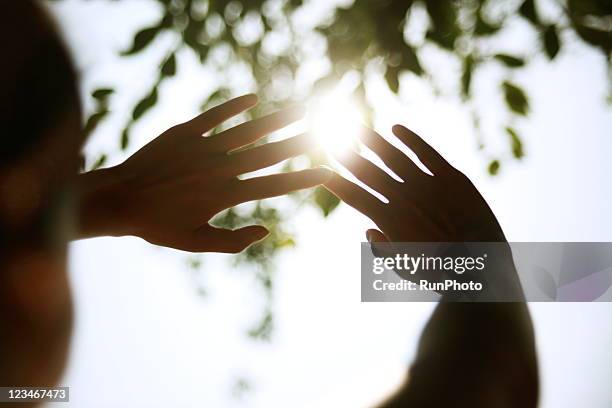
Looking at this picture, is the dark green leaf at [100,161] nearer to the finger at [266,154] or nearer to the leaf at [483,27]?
the finger at [266,154]

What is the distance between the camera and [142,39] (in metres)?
1.48

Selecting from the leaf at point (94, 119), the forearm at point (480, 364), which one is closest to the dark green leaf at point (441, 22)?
the forearm at point (480, 364)

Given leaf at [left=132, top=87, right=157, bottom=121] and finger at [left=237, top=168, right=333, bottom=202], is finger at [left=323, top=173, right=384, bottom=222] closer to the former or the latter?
finger at [left=237, top=168, right=333, bottom=202]

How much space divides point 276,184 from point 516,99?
95cm

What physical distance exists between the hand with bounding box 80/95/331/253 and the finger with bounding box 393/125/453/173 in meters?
0.21

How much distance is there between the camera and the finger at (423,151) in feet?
3.58

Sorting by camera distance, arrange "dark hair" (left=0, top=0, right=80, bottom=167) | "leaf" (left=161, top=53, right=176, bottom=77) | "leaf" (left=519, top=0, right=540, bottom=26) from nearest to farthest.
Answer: "dark hair" (left=0, top=0, right=80, bottom=167)
"leaf" (left=519, top=0, right=540, bottom=26)
"leaf" (left=161, top=53, right=176, bottom=77)

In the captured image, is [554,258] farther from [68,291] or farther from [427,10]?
[68,291]

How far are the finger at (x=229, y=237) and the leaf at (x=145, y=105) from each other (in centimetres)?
70

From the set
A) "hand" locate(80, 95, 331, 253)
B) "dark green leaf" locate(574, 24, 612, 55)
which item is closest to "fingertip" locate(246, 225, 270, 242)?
"hand" locate(80, 95, 331, 253)

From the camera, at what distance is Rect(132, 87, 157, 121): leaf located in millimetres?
1594

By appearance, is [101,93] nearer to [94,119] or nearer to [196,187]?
[94,119]

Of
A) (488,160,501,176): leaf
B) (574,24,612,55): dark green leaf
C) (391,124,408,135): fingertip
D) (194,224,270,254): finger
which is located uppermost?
(574,24,612,55): dark green leaf

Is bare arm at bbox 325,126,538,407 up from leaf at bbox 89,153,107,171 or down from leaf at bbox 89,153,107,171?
down
